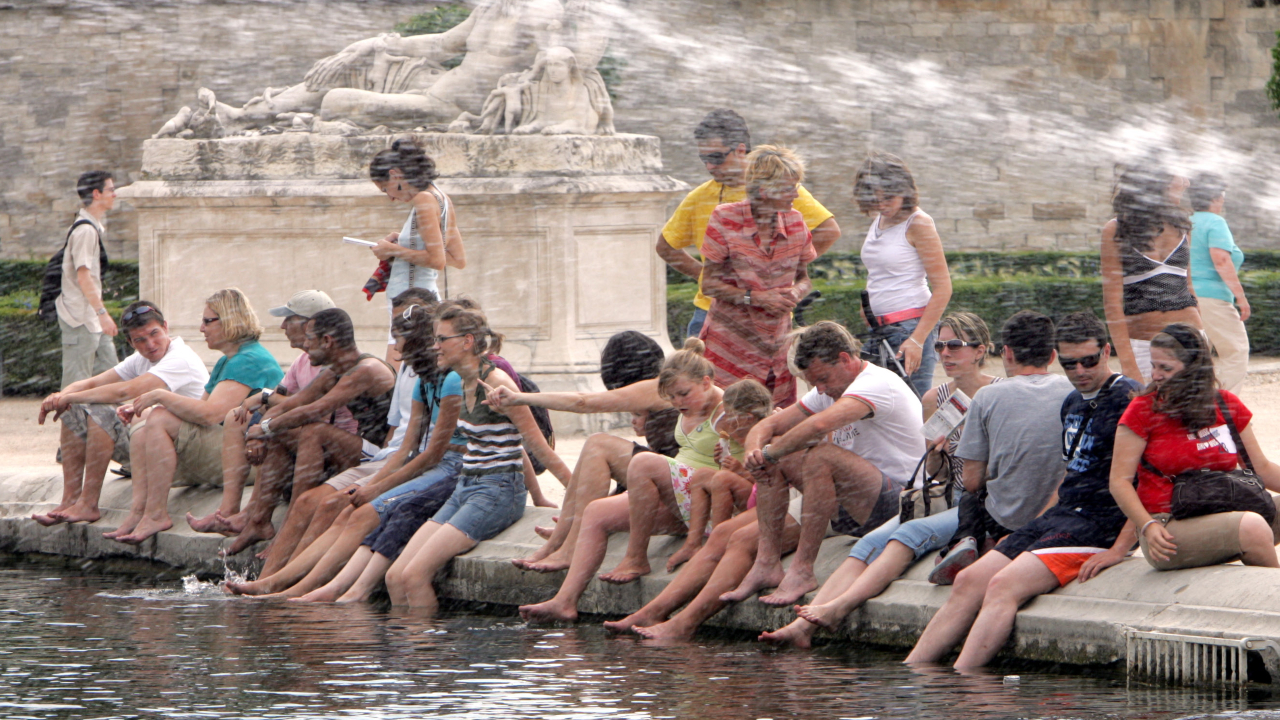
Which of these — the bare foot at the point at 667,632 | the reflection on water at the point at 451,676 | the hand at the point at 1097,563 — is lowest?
the reflection on water at the point at 451,676

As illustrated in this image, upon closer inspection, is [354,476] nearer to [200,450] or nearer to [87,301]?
[200,450]

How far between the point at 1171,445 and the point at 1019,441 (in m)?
0.55

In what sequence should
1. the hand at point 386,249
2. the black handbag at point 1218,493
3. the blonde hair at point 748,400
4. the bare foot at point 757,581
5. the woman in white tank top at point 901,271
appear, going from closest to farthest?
the black handbag at point 1218,493, the bare foot at point 757,581, the blonde hair at point 748,400, the woman in white tank top at point 901,271, the hand at point 386,249

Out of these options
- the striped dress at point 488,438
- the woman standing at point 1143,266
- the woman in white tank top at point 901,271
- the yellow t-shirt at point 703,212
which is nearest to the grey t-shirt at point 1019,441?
the woman standing at point 1143,266

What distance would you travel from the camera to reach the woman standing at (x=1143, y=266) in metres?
7.15

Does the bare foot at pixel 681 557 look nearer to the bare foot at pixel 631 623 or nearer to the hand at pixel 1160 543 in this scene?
the bare foot at pixel 631 623

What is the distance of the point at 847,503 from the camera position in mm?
6480

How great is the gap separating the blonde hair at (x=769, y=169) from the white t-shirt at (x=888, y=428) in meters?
1.14

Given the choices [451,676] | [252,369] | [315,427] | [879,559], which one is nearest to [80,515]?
[252,369]

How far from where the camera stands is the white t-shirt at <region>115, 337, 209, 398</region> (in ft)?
28.1

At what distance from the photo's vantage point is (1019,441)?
235 inches

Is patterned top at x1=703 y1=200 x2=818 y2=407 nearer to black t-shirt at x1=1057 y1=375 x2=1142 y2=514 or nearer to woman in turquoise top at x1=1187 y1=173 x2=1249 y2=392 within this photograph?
woman in turquoise top at x1=1187 y1=173 x2=1249 y2=392

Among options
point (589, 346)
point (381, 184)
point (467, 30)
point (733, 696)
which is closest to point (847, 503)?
point (733, 696)

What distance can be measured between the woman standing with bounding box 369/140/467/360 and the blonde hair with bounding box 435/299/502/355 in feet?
4.52
